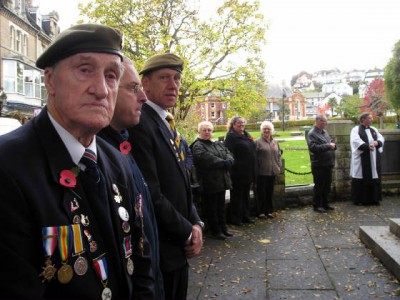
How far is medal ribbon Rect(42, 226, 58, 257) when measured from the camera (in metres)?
1.23

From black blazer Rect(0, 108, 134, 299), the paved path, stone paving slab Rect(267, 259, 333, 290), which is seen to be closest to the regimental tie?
black blazer Rect(0, 108, 134, 299)

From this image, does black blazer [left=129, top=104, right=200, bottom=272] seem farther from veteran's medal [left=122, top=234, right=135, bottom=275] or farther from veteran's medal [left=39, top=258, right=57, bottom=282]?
veteran's medal [left=39, top=258, right=57, bottom=282]

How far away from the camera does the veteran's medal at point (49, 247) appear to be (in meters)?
1.23

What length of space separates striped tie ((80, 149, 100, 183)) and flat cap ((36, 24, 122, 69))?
357mm

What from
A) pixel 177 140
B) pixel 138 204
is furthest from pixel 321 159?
pixel 138 204

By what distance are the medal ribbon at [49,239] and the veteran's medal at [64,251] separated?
0.02 m

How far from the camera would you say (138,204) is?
1.75 metres

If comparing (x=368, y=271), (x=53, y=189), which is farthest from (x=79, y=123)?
(x=368, y=271)

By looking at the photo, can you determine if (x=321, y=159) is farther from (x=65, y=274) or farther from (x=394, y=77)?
(x=394, y=77)

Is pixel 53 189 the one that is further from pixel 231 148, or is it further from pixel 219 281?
pixel 231 148

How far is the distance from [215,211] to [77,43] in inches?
215

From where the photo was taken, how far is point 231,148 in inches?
295

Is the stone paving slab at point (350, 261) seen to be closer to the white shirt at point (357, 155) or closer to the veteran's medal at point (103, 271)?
the white shirt at point (357, 155)

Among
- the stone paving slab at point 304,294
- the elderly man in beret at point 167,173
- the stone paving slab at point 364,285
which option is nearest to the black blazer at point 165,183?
the elderly man in beret at point 167,173
